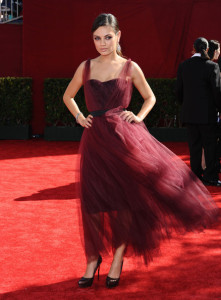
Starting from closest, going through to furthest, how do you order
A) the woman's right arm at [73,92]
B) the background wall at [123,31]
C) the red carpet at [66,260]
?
1. the red carpet at [66,260]
2. the woman's right arm at [73,92]
3. the background wall at [123,31]

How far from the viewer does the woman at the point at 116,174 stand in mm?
3568

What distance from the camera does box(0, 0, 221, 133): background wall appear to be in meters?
13.2

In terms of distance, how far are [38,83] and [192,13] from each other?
4231 mm

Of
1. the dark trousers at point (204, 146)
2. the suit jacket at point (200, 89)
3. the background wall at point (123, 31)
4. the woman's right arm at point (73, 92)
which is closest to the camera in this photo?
the woman's right arm at point (73, 92)

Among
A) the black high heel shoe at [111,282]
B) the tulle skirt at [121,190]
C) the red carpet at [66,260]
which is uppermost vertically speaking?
the tulle skirt at [121,190]

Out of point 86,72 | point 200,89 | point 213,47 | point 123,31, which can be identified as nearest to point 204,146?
point 200,89

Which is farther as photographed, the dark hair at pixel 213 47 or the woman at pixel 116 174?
the dark hair at pixel 213 47

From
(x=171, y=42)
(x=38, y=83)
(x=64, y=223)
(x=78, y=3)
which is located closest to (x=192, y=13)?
(x=171, y=42)

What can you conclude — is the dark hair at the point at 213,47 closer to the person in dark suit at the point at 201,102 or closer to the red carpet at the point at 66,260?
the person in dark suit at the point at 201,102

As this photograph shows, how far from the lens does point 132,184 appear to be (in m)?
3.57

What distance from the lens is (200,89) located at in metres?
6.97

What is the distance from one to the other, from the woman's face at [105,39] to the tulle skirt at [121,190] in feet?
1.40

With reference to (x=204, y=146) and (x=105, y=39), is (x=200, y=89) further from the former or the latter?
(x=105, y=39)

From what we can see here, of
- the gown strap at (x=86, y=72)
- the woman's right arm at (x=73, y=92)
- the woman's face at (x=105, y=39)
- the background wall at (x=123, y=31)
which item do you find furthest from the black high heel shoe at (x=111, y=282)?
the background wall at (x=123, y=31)
